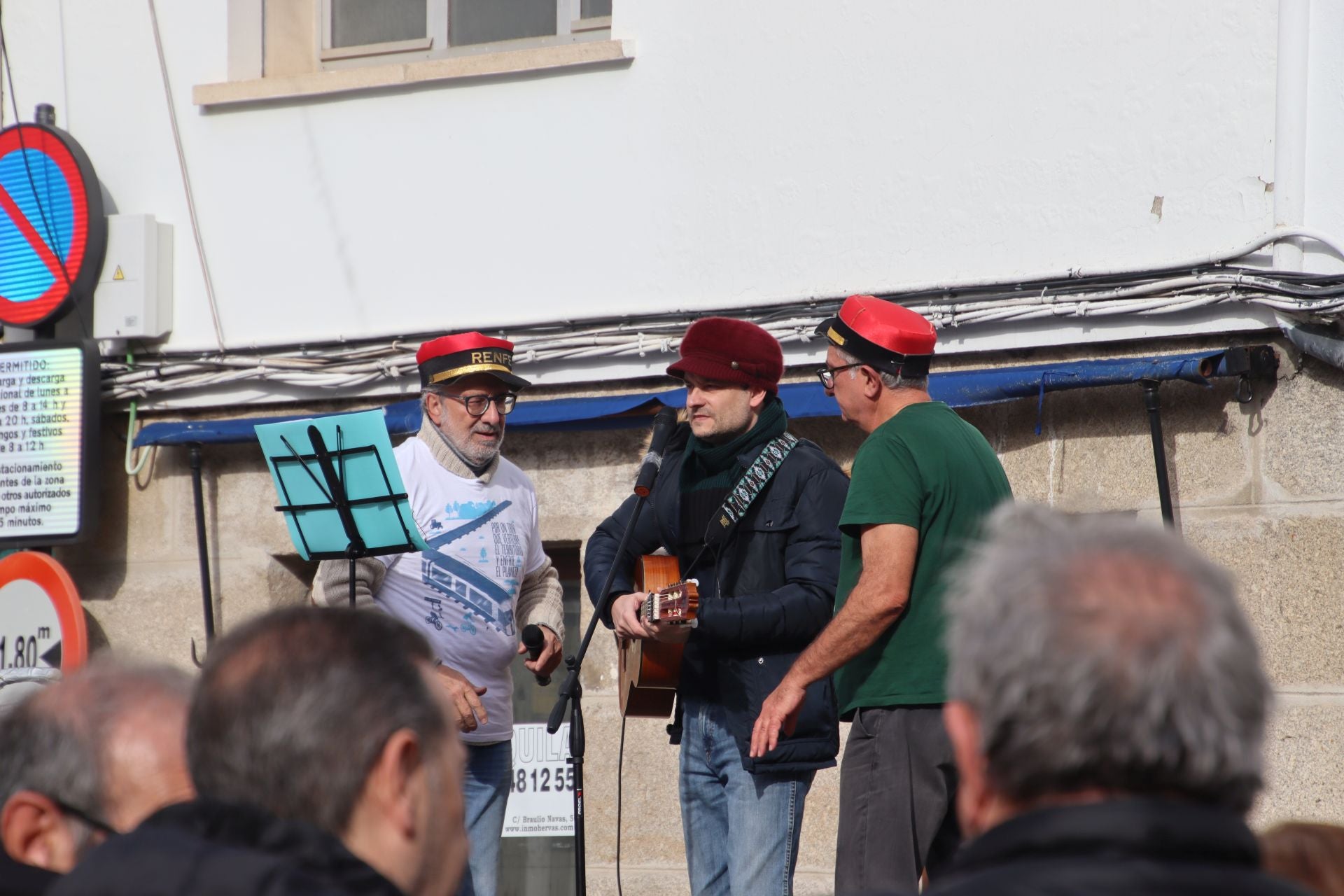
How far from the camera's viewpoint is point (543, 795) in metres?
6.72

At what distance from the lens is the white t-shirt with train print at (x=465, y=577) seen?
465cm

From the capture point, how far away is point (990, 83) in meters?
5.77

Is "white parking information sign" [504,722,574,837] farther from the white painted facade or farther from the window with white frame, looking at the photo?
the window with white frame

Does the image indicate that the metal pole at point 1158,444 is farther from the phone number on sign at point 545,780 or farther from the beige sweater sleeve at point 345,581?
the phone number on sign at point 545,780

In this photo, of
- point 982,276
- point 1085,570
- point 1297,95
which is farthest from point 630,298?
point 1085,570

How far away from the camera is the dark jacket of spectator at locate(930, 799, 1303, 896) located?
4.14 ft

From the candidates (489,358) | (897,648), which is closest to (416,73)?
(489,358)

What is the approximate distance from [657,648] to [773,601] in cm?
40

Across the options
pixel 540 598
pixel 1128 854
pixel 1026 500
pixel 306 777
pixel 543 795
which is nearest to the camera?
pixel 1128 854

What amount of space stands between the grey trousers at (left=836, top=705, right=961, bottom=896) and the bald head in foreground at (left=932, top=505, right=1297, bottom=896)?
7.68 feet

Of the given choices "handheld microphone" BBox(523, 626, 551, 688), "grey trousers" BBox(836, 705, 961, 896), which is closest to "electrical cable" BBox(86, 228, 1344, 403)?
"handheld microphone" BBox(523, 626, 551, 688)

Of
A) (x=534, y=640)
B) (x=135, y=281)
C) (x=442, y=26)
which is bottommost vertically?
(x=534, y=640)

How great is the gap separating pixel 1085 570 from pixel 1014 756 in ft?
0.56

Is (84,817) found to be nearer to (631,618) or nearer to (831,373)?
(631,618)
